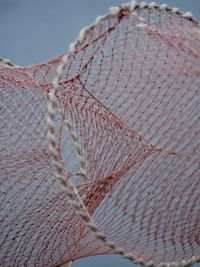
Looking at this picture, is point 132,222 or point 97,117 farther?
point 97,117

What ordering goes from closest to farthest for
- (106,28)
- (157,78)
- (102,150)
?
(106,28), (157,78), (102,150)

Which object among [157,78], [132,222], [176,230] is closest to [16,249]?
[132,222]

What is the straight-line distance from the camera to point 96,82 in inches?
69.1

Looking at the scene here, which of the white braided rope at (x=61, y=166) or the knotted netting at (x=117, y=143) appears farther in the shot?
the knotted netting at (x=117, y=143)

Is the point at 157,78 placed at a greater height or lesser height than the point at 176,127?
greater

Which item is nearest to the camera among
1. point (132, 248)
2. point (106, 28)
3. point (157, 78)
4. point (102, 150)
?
point (132, 248)

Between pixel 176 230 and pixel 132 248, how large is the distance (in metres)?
0.16

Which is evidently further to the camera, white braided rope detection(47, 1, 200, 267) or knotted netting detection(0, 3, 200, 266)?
knotted netting detection(0, 3, 200, 266)

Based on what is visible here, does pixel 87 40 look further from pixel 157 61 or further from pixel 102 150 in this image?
pixel 102 150

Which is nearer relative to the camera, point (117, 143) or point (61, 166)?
point (61, 166)

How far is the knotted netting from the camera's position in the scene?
142 cm

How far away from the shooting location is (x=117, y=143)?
1.95 meters

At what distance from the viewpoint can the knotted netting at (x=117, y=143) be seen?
1.42 meters

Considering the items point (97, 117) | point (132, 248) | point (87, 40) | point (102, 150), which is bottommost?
point (132, 248)
